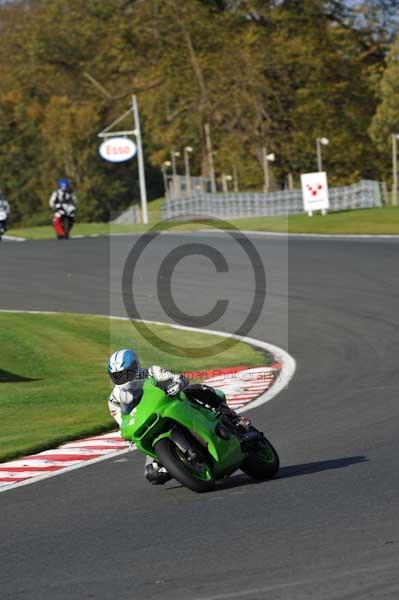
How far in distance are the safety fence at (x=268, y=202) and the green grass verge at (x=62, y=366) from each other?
2794 centimetres

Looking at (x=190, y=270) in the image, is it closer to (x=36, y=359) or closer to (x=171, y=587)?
(x=36, y=359)

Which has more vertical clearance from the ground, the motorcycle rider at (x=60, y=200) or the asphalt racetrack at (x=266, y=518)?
the motorcycle rider at (x=60, y=200)

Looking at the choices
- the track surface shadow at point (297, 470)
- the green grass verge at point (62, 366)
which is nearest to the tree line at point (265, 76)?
the green grass verge at point (62, 366)

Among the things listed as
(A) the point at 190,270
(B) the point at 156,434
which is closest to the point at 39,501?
(B) the point at 156,434

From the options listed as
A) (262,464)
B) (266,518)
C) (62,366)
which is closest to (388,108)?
(62,366)

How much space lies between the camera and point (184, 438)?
28.7 feet

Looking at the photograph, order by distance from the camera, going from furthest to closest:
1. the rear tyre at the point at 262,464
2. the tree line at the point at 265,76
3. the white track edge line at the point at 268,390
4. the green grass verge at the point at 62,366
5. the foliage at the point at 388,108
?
the tree line at the point at 265,76 → the foliage at the point at 388,108 → the green grass verge at the point at 62,366 → the white track edge line at the point at 268,390 → the rear tyre at the point at 262,464

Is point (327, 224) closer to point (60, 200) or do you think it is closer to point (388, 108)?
point (60, 200)

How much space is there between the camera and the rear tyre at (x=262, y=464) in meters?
9.17

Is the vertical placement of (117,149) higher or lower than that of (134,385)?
higher

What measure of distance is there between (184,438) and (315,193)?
3573cm

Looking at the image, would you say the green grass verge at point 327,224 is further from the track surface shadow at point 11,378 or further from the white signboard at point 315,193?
the track surface shadow at point 11,378

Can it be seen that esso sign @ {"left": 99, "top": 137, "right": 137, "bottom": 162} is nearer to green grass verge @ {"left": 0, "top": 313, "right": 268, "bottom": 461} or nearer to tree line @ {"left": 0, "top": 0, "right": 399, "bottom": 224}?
tree line @ {"left": 0, "top": 0, "right": 399, "bottom": 224}

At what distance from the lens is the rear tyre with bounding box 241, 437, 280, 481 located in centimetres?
917
